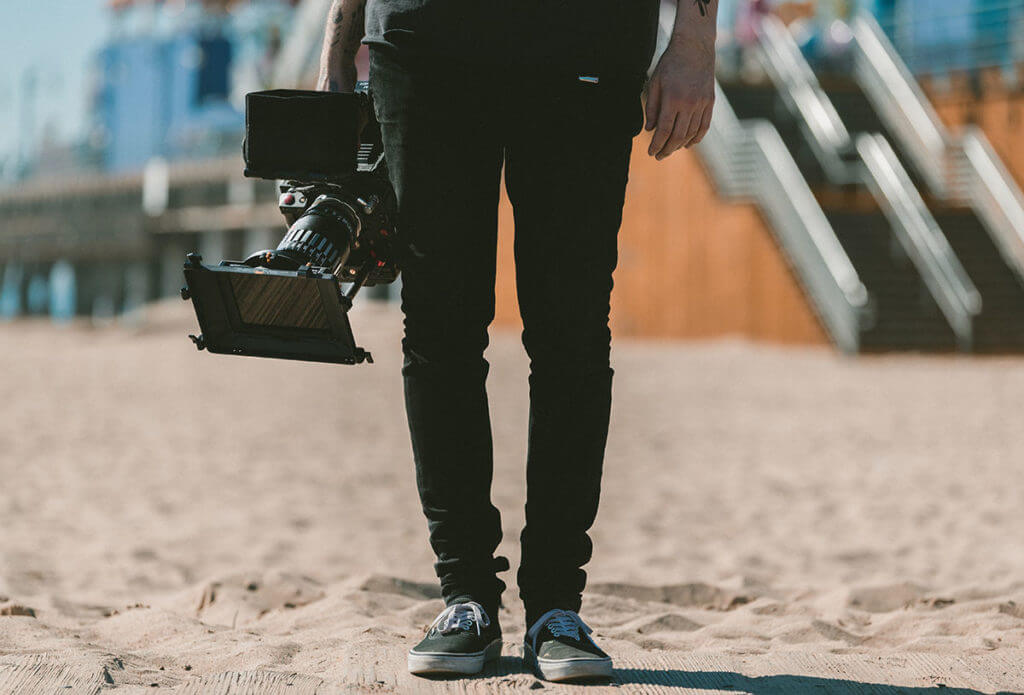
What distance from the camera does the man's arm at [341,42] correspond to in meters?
2.21

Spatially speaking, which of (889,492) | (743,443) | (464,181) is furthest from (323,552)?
(743,443)

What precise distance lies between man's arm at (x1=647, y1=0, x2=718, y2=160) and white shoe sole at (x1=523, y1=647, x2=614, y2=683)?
91 cm

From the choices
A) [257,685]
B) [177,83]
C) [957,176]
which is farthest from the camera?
[177,83]

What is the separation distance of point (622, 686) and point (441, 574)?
0.40m

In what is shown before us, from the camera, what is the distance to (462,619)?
2.10 metres

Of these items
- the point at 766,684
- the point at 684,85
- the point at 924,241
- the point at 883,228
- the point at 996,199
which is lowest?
the point at 766,684

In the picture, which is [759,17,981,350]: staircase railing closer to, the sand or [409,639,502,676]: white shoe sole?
the sand

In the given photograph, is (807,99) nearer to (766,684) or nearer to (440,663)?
(766,684)

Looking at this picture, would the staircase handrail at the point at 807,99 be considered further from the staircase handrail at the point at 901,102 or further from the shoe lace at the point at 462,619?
the shoe lace at the point at 462,619

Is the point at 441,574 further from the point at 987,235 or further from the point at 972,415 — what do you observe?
the point at 987,235

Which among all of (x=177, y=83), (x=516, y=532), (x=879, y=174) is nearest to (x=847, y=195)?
(x=879, y=174)

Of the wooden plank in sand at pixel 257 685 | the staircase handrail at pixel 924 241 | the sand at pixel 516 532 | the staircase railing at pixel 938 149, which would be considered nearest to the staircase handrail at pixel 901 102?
the staircase railing at pixel 938 149

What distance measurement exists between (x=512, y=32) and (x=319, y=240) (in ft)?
1.61

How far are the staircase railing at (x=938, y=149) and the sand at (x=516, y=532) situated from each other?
140 inches
